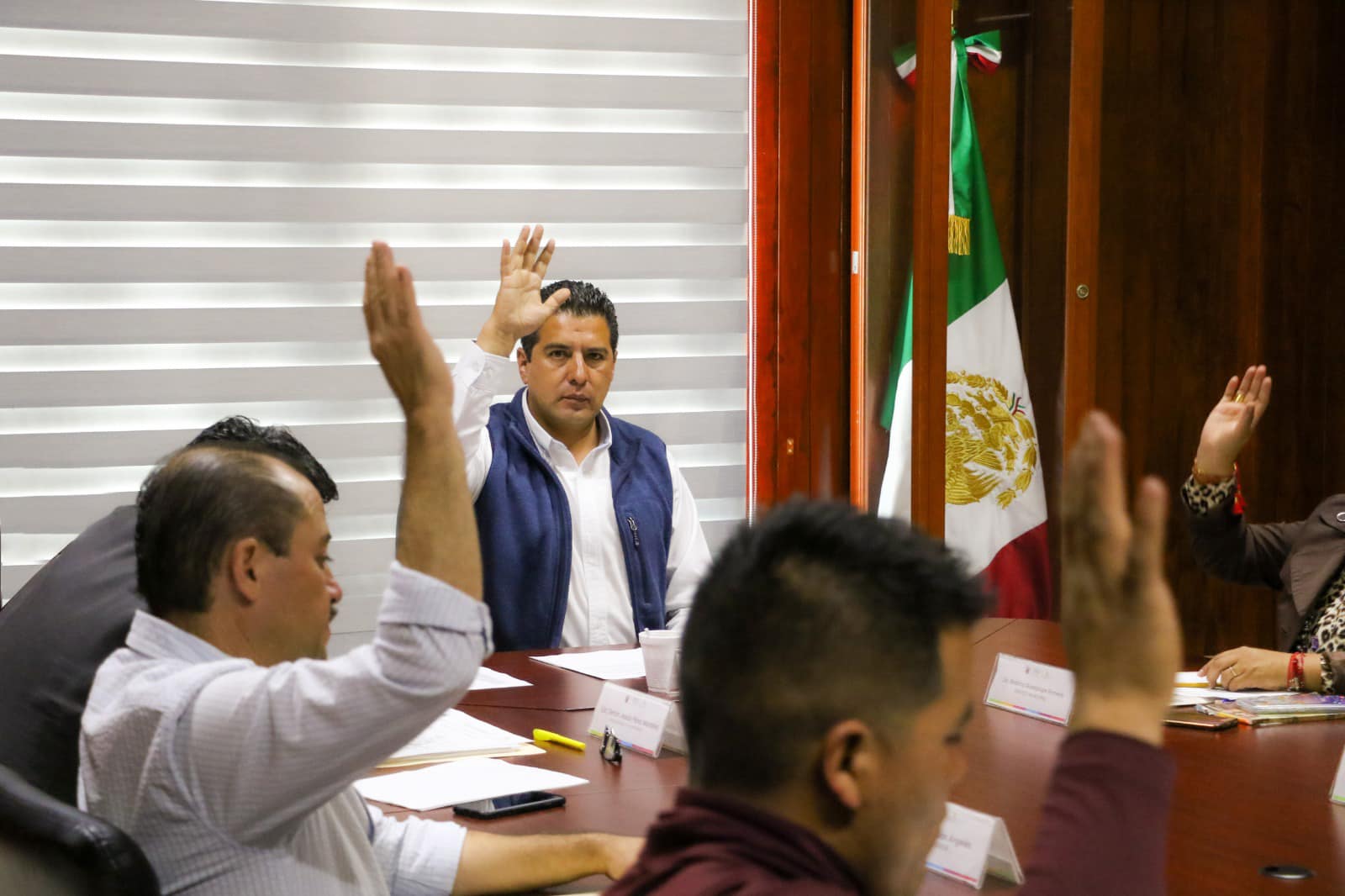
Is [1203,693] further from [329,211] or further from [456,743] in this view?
[329,211]

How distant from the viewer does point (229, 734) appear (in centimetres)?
116

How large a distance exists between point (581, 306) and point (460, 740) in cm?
157

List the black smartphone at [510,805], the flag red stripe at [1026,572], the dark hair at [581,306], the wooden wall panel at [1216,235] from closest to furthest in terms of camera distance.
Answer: the black smartphone at [510,805], the dark hair at [581,306], the flag red stripe at [1026,572], the wooden wall panel at [1216,235]

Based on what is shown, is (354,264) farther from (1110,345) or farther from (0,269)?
(1110,345)

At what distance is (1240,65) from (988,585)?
13.5 feet

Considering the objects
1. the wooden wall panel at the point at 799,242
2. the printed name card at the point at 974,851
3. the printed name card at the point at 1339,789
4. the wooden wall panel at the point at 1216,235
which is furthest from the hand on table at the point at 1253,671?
the wooden wall panel at the point at 1216,235

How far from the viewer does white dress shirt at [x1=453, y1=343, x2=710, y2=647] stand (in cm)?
314

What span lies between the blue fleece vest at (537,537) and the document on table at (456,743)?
102 cm

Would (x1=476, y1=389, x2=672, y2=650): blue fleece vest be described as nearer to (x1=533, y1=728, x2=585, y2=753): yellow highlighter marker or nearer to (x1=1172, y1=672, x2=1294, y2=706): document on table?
(x1=533, y1=728, x2=585, y2=753): yellow highlighter marker

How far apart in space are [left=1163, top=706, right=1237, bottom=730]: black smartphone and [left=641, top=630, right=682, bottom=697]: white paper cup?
755 mm

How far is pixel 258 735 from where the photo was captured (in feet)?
3.76

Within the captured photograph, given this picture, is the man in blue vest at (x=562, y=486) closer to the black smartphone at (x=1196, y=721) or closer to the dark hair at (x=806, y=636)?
the black smartphone at (x=1196, y=721)

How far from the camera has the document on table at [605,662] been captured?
2.53 metres

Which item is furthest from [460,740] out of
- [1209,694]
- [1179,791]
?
[1209,694]
